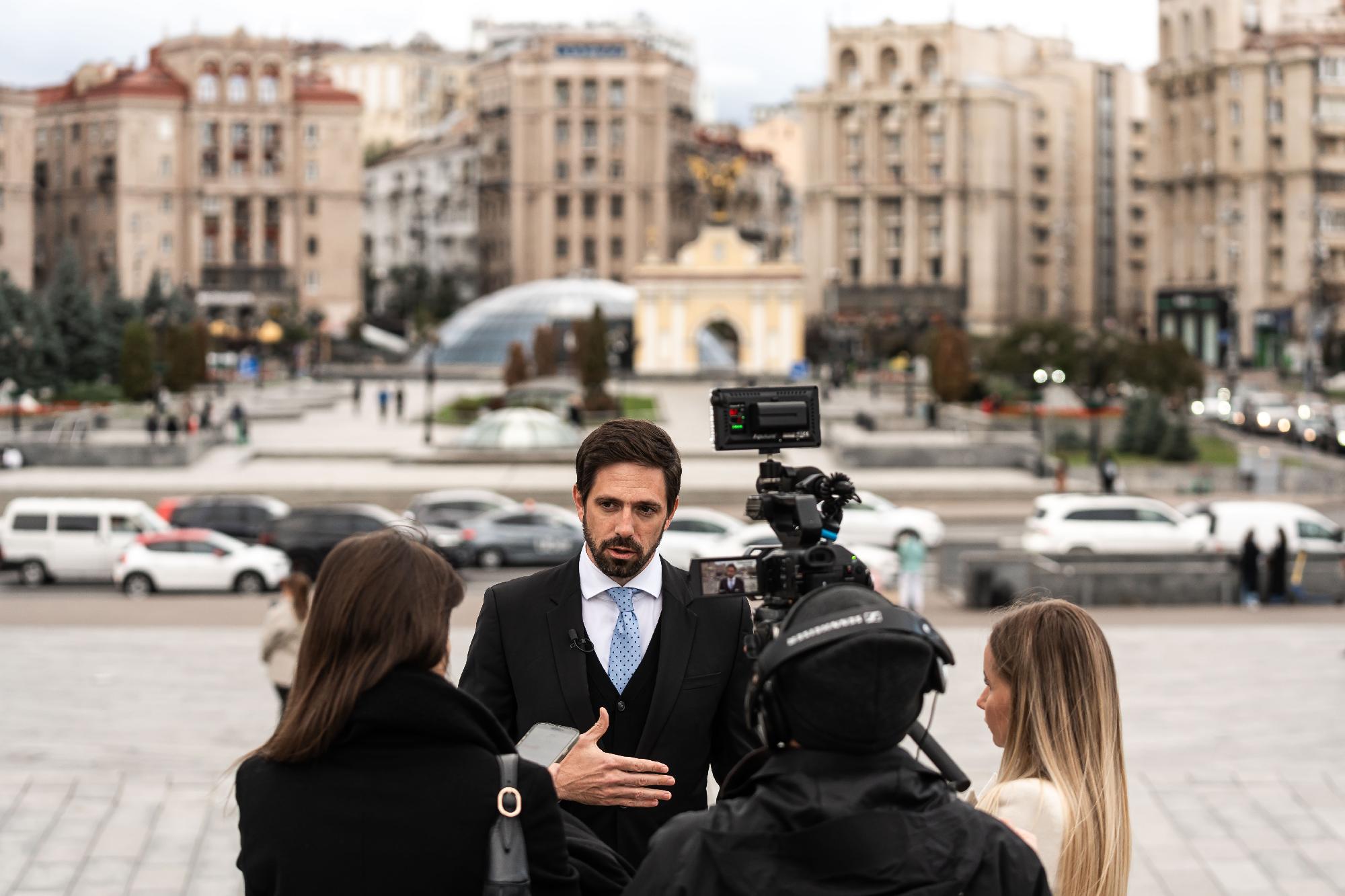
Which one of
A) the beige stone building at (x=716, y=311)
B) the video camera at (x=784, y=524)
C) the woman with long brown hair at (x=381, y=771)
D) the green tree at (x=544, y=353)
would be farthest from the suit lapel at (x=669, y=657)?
the beige stone building at (x=716, y=311)

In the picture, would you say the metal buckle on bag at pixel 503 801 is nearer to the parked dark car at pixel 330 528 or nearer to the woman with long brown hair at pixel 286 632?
the woman with long brown hair at pixel 286 632

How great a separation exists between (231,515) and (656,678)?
25.5 meters

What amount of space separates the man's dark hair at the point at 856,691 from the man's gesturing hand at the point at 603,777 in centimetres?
106

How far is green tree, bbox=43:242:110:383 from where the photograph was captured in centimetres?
6450

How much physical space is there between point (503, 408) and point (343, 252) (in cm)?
5371

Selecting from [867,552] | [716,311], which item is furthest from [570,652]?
[716,311]

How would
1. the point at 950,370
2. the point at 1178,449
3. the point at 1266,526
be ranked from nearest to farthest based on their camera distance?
the point at 1266,526 < the point at 1178,449 < the point at 950,370

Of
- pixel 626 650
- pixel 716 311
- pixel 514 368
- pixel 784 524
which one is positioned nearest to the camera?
pixel 784 524

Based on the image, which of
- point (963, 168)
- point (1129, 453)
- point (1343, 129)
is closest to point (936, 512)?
point (1129, 453)

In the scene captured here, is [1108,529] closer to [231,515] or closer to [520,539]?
[520,539]

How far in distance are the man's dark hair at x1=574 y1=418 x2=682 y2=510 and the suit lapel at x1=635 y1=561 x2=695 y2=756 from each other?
0.80 ft

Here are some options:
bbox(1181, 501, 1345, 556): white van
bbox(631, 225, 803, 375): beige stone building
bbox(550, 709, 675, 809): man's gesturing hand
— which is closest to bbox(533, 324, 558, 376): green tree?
bbox(631, 225, 803, 375): beige stone building

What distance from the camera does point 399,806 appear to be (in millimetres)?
3586

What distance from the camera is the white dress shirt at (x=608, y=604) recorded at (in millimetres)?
4789
